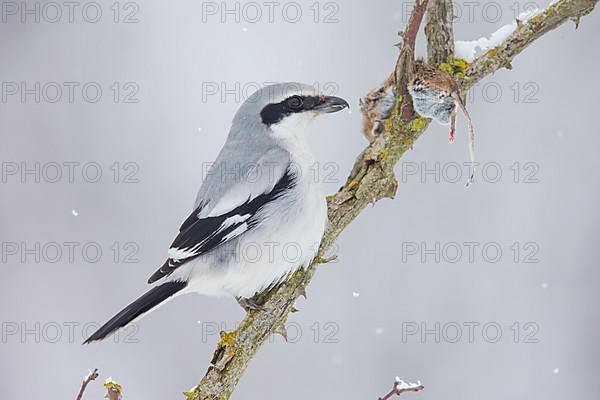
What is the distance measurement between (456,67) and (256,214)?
1.04m

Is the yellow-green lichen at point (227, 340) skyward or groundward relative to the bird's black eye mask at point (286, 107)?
groundward

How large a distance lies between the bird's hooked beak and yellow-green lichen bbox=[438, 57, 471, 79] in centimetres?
44

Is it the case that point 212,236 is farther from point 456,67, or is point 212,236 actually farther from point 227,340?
point 456,67

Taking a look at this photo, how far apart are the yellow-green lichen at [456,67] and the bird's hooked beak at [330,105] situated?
44cm

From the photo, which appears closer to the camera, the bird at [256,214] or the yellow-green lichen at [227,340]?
the yellow-green lichen at [227,340]

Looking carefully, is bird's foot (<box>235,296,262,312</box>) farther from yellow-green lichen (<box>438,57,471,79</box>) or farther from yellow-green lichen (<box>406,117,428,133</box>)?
yellow-green lichen (<box>438,57,471,79</box>)

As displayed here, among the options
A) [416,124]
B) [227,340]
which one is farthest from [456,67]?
[227,340]

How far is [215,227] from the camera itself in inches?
114

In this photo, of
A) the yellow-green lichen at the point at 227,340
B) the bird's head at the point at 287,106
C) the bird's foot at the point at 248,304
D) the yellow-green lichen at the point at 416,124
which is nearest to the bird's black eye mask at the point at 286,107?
the bird's head at the point at 287,106

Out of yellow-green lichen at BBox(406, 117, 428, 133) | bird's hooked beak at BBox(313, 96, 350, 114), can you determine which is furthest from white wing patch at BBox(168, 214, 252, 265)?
yellow-green lichen at BBox(406, 117, 428, 133)

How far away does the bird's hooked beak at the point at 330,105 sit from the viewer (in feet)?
10.0

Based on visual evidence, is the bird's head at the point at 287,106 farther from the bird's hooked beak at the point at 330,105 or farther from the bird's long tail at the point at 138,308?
the bird's long tail at the point at 138,308

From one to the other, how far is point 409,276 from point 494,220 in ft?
3.05

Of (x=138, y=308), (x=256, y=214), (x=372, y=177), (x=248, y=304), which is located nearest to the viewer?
(x=138, y=308)
